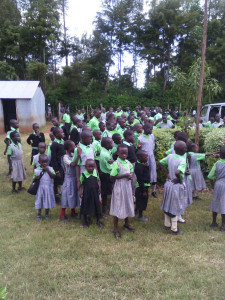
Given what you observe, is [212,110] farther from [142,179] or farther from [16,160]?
[16,160]

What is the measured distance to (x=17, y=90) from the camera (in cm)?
1495

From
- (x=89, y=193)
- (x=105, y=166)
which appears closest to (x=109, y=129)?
(x=105, y=166)

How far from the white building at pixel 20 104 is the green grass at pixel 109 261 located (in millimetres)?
10908

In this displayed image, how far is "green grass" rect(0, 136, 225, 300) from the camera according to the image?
275cm

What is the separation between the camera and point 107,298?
8.65 feet

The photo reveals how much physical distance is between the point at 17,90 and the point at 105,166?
12.4 metres

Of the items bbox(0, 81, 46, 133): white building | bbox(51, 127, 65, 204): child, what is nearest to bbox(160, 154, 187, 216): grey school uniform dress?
bbox(51, 127, 65, 204): child

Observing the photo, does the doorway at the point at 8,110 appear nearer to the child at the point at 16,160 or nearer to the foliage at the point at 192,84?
the child at the point at 16,160

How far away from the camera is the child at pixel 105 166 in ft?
14.4

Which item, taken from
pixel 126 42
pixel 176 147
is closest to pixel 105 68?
pixel 126 42

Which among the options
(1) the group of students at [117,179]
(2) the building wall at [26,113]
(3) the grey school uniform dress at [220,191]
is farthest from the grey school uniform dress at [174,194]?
(2) the building wall at [26,113]

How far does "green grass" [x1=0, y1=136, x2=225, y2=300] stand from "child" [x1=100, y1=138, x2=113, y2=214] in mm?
484

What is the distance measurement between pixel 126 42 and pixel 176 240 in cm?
2667

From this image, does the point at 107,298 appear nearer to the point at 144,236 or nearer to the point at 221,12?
the point at 144,236
